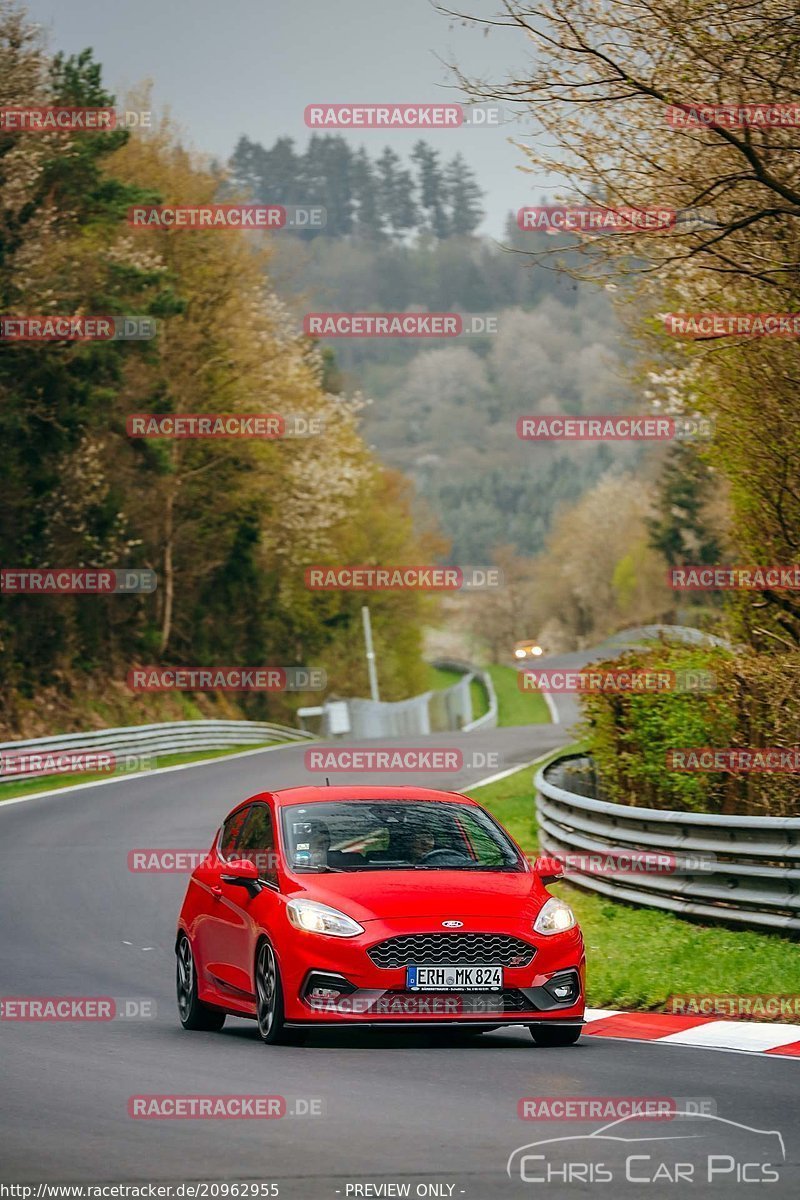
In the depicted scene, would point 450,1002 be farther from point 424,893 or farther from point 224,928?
point 224,928

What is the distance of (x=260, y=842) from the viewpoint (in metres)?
11.2

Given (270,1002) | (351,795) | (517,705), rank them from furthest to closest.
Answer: (517,705) < (351,795) < (270,1002)

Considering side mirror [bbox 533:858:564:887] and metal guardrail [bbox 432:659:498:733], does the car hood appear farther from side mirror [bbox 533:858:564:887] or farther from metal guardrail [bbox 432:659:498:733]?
metal guardrail [bbox 432:659:498:733]

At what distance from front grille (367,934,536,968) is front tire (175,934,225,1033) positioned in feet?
6.95

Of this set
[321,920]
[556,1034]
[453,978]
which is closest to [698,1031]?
[556,1034]

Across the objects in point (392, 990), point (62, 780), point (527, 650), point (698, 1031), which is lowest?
point (527, 650)

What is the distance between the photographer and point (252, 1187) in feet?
21.1

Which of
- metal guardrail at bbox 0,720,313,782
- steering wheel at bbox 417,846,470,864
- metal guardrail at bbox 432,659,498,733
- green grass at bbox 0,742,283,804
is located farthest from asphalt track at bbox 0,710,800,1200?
metal guardrail at bbox 432,659,498,733

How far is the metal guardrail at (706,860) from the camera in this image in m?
13.3

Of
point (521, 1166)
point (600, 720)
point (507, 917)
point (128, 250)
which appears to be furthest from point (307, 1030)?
point (128, 250)

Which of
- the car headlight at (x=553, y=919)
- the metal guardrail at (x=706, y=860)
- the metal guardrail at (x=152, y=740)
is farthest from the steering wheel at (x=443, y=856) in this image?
the metal guardrail at (x=152, y=740)

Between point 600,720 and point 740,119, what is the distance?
5.86 metres

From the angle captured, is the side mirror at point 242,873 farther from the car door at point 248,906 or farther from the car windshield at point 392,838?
the car windshield at point 392,838

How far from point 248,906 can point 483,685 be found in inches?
3371
